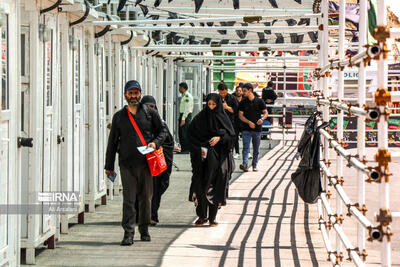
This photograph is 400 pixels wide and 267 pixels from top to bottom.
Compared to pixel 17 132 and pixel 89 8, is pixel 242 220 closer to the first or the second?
pixel 89 8

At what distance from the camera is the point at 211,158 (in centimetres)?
1078

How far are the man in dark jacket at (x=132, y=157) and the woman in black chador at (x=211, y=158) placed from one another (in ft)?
4.56

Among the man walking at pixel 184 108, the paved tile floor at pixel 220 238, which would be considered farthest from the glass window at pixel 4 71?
the man walking at pixel 184 108

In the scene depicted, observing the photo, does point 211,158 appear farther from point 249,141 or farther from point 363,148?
point 249,141

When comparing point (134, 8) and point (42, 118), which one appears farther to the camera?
point (134, 8)

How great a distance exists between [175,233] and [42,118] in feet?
8.33

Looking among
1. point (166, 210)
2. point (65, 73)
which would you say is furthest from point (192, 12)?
point (65, 73)

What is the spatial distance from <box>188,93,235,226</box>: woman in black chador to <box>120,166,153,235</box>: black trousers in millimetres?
1405

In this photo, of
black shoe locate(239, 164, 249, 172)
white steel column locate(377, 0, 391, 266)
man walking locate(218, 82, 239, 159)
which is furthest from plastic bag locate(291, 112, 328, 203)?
man walking locate(218, 82, 239, 159)

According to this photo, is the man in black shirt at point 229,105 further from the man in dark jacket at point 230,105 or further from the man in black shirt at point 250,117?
the man in black shirt at point 250,117

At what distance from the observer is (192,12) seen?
45.7 feet

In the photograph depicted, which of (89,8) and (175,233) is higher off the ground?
(89,8)

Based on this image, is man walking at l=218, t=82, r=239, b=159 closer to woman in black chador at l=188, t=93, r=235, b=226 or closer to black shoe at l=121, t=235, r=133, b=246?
woman in black chador at l=188, t=93, r=235, b=226

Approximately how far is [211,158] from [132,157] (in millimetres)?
1739
